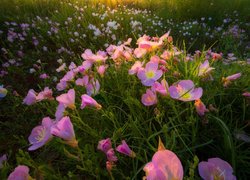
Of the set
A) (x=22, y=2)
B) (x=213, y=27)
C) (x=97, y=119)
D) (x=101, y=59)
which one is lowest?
(x=213, y=27)

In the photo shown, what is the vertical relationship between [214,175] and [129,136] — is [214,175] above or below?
above

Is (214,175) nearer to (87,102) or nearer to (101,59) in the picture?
(87,102)

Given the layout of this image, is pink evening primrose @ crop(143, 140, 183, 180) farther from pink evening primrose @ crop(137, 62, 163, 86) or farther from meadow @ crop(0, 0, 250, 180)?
pink evening primrose @ crop(137, 62, 163, 86)

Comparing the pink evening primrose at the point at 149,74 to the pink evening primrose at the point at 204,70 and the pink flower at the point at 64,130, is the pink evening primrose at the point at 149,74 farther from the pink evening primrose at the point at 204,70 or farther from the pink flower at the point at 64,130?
the pink flower at the point at 64,130

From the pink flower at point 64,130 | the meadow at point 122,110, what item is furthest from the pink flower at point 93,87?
the pink flower at point 64,130

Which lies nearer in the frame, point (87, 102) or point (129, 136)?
point (87, 102)

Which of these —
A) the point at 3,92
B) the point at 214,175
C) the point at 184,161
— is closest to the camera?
the point at 214,175

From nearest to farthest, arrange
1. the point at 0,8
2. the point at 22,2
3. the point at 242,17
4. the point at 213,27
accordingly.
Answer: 1. the point at 0,8
2. the point at 22,2
3. the point at 213,27
4. the point at 242,17

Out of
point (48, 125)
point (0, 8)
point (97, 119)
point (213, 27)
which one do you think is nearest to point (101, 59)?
point (97, 119)
